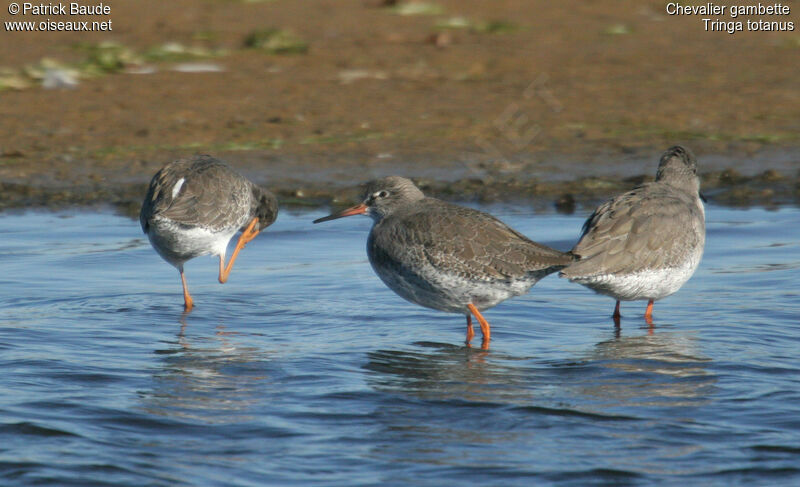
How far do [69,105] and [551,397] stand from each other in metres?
11.5

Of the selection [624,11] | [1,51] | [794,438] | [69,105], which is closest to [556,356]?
[794,438]

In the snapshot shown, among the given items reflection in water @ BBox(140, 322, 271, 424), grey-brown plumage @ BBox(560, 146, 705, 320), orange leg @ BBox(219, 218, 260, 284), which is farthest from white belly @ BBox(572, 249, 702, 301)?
orange leg @ BBox(219, 218, 260, 284)

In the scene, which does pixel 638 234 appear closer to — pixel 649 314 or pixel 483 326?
pixel 649 314

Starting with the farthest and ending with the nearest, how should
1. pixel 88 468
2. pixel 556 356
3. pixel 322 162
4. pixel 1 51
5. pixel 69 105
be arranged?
pixel 1 51, pixel 69 105, pixel 322 162, pixel 556 356, pixel 88 468

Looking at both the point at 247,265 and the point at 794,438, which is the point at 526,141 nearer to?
the point at 247,265

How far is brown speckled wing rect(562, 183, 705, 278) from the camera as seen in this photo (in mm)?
9172

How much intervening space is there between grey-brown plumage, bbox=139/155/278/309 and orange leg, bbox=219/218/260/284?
0.04 ft

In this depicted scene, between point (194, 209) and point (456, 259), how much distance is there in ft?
9.34

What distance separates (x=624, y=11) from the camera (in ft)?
77.3

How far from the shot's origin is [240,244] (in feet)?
39.4

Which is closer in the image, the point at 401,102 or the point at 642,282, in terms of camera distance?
the point at 642,282

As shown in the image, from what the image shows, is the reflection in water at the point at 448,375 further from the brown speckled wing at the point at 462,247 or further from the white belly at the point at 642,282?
the white belly at the point at 642,282

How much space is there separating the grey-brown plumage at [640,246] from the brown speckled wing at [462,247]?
1.00 feet

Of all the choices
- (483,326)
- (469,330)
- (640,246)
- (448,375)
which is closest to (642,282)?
(640,246)
